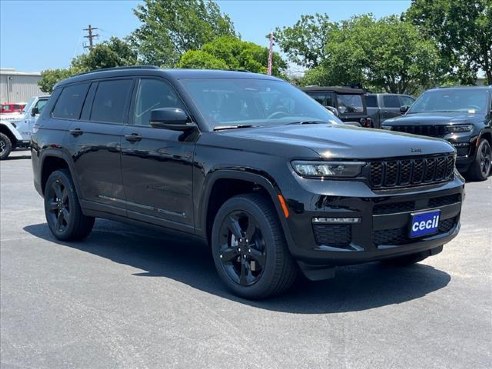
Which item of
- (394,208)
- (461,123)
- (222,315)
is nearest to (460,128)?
(461,123)

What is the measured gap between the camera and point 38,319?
4.73 m

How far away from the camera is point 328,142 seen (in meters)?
4.68

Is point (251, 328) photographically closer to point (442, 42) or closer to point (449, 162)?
point (449, 162)

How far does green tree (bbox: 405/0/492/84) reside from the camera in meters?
32.1

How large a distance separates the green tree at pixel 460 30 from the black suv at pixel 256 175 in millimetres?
28785

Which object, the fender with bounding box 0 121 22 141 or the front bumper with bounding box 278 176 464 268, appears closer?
the front bumper with bounding box 278 176 464 268

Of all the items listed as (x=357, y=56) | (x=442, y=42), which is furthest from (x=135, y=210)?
(x=442, y=42)

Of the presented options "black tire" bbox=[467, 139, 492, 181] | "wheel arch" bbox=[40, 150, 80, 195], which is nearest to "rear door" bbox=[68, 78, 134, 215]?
"wheel arch" bbox=[40, 150, 80, 195]

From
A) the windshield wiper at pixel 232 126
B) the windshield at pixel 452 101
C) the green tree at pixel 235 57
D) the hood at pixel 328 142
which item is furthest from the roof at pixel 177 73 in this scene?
the green tree at pixel 235 57

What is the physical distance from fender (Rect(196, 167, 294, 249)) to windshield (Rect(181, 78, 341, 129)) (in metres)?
0.51

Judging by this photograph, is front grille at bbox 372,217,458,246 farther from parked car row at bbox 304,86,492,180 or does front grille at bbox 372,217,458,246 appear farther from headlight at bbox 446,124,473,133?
headlight at bbox 446,124,473,133

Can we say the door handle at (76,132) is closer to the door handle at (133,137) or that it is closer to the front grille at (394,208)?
the door handle at (133,137)

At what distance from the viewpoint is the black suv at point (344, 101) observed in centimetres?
1617

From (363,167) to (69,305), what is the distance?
250 centimetres
